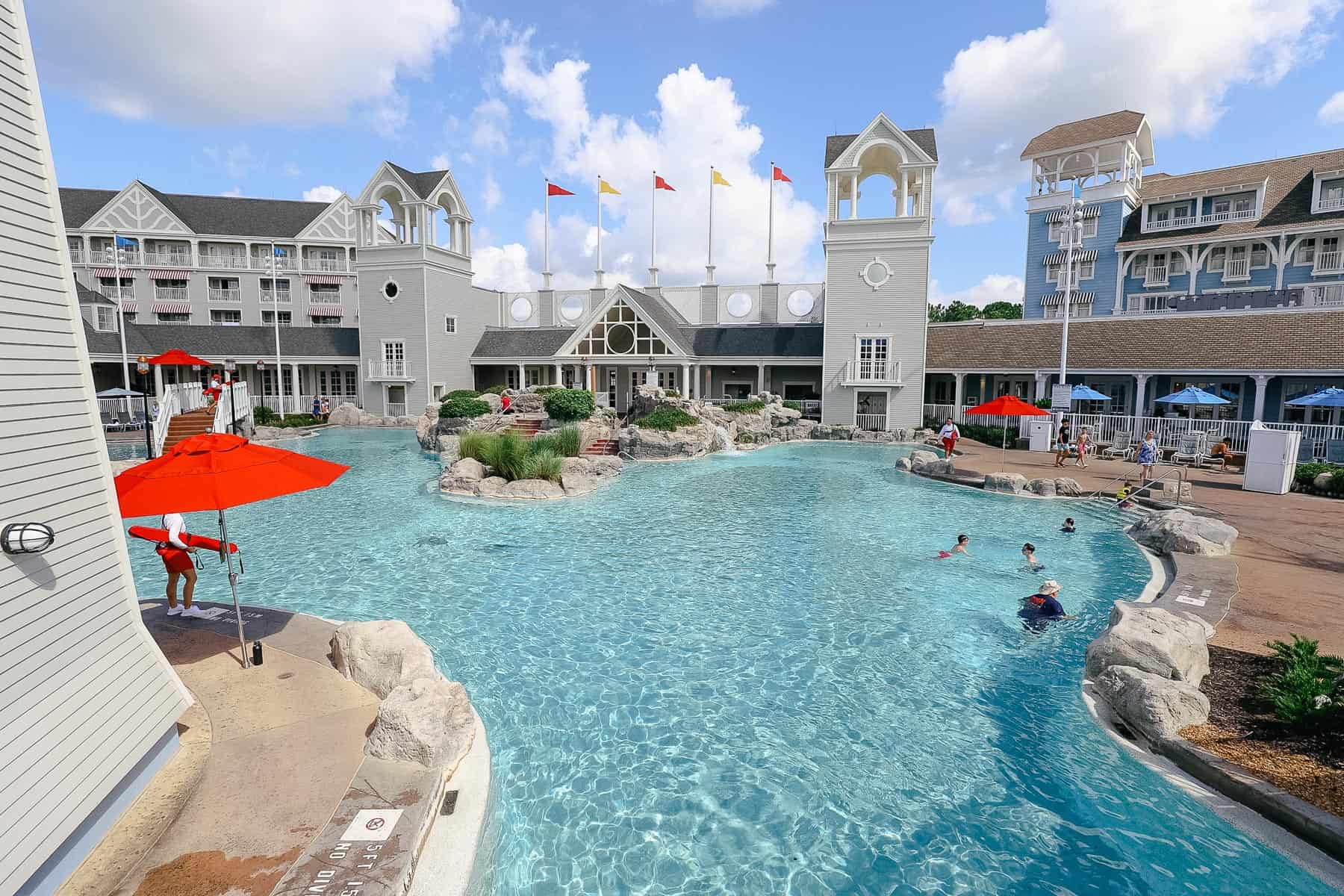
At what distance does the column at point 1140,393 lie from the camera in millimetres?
26906

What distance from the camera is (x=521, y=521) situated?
1517cm

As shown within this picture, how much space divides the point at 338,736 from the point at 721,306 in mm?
37108

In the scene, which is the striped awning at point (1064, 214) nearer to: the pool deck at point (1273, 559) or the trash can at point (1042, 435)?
the trash can at point (1042, 435)

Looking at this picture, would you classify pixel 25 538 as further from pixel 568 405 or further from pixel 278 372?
pixel 278 372

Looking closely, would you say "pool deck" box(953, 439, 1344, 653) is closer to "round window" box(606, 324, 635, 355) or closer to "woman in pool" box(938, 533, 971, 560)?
"woman in pool" box(938, 533, 971, 560)

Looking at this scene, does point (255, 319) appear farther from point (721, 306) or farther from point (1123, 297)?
point (1123, 297)

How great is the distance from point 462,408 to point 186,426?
10054 mm

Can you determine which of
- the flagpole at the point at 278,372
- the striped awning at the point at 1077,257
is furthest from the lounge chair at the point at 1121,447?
the flagpole at the point at 278,372

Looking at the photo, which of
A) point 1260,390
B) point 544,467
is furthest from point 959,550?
point 1260,390

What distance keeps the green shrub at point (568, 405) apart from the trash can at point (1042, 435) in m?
17.9

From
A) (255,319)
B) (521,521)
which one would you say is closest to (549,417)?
(521,521)

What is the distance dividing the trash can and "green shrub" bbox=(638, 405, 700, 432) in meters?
13.4

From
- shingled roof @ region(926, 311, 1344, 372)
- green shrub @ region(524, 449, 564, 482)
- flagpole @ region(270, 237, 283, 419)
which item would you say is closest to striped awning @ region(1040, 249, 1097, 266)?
shingled roof @ region(926, 311, 1344, 372)

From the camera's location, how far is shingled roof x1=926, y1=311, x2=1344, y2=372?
2444cm
